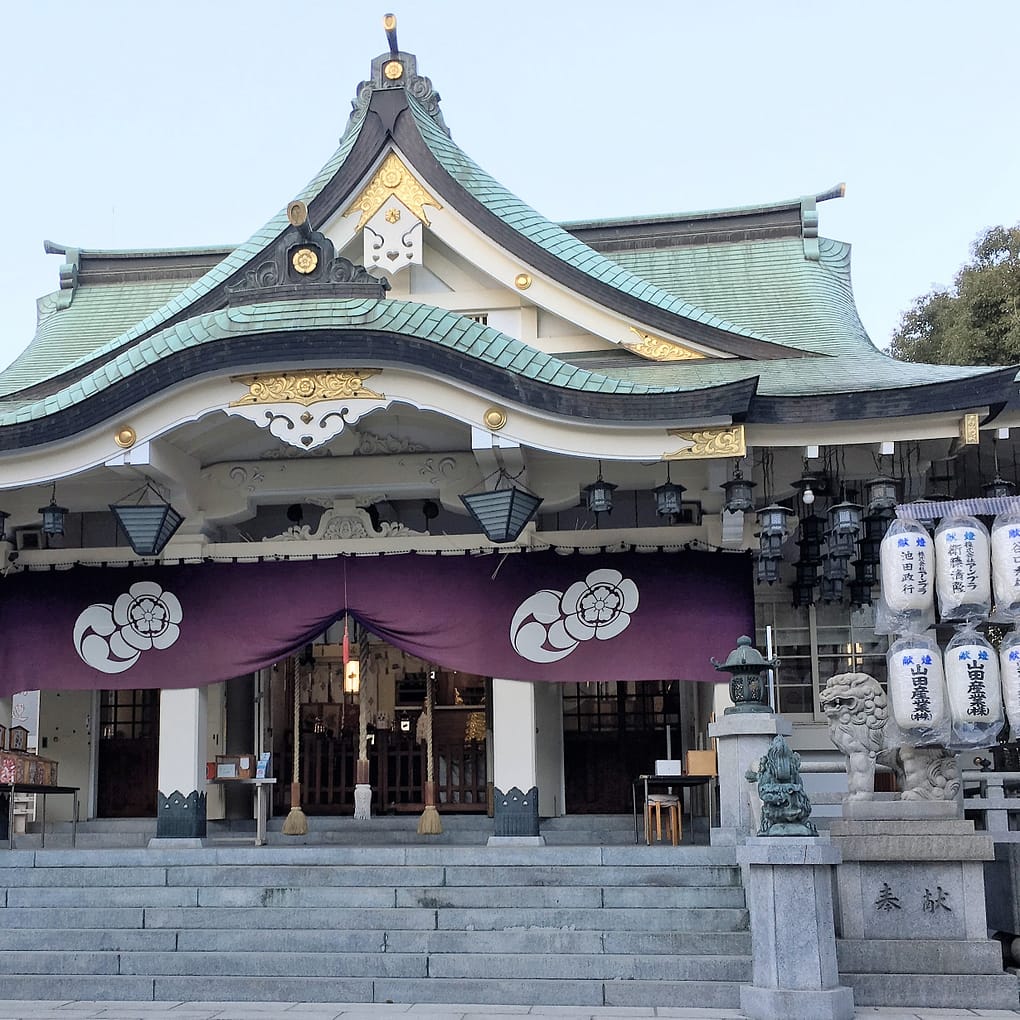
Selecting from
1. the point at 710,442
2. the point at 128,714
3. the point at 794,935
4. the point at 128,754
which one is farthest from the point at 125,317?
the point at 794,935

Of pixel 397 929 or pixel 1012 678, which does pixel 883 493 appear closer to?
pixel 1012 678

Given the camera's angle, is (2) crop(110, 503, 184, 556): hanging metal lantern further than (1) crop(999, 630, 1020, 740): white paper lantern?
Yes

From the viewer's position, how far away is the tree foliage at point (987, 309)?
72.4ft

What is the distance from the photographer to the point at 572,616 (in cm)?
1259

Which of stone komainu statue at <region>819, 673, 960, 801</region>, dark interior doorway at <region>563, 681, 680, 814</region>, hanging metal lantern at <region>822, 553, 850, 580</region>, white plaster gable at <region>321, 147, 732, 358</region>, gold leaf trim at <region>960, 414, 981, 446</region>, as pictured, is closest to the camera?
stone komainu statue at <region>819, 673, 960, 801</region>

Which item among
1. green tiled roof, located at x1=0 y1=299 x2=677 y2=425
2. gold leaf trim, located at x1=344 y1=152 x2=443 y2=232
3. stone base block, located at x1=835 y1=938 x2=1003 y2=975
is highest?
gold leaf trim, located at x1=344 y1=152 x2=443 y2=232

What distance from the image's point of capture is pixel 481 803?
596 inches

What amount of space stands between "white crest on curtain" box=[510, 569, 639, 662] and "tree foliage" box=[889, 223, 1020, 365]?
11.9 metres

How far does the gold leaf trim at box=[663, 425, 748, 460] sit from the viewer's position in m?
11.2

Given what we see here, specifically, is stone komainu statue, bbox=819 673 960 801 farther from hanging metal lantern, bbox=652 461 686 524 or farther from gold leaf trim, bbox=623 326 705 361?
gold leaf trim, bbox=623 326 705 361

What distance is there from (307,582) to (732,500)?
14.9 feet

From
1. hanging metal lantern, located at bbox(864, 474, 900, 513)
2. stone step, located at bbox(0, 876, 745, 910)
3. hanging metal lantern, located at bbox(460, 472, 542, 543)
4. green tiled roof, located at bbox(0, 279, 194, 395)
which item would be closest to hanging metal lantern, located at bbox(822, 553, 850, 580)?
hanging metal lantern, located at bbox(864, 474, 900, 513)

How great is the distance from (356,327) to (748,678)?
4663 mm

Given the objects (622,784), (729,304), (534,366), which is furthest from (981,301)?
(534,366)
